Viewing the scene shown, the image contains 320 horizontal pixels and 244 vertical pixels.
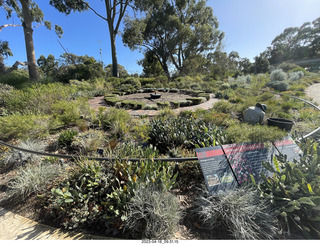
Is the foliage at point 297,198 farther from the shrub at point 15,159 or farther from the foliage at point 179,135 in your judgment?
the shrub at point 15,159

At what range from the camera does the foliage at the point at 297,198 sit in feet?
3.65

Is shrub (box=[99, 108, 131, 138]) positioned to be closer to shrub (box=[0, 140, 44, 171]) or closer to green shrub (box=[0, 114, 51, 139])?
green shrub (box=[0, 114, 51, 139])

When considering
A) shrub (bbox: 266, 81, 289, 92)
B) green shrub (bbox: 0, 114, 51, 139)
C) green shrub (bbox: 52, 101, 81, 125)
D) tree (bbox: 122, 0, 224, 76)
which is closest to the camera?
green shrub (bbox: 0, 114, 51, 139)

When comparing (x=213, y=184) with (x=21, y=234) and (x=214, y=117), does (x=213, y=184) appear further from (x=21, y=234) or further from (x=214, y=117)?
(x=214, y=117)

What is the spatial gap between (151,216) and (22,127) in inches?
128

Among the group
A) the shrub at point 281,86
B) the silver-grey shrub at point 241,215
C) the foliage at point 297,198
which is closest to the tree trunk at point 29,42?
the silver-grey shrub at point 241,215

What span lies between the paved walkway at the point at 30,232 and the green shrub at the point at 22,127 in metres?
1.87

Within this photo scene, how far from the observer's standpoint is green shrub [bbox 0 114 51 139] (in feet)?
8.78

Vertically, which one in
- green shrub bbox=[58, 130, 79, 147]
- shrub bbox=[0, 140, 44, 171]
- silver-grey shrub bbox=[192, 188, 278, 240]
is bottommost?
silver-grey shrub bbox=[192, 188, 278, 240]

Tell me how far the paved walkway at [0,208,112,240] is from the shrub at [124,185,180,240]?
0.32 metres

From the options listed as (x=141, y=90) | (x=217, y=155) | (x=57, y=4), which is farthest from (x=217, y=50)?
(x=217, y=155)

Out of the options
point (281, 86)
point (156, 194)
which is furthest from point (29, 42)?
point (281, 86)

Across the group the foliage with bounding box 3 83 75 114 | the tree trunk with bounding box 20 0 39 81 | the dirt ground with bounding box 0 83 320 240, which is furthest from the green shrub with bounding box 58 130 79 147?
the tree trunk with bounding box 20 0 39 81

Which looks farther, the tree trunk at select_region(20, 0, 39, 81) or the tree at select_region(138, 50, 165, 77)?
the tree at select_region(138, 50, 165, 77)
